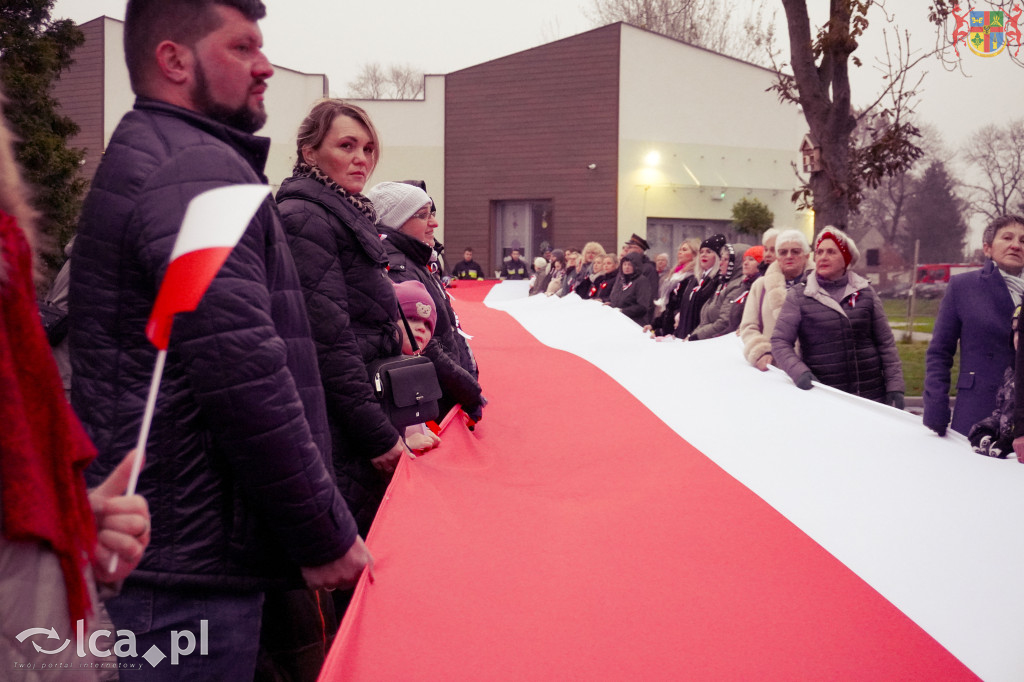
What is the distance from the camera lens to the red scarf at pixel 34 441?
1036mm

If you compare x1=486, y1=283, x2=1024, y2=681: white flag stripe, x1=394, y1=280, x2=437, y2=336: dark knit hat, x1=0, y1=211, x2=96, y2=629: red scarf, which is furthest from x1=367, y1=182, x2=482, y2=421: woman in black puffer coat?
x1=0, y1=211, x2=96, y2=629: red scarf

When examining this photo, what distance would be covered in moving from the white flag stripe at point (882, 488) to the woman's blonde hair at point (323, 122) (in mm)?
1887

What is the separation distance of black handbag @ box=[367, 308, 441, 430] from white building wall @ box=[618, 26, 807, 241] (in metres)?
24.7

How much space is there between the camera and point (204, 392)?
149 cm

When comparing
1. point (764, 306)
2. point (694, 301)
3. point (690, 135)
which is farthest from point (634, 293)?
point (690, 135)

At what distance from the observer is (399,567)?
7.57 ft

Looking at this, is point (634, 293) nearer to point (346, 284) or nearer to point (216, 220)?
point (346, 284)

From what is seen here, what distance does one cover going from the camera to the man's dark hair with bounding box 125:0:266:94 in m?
1.62

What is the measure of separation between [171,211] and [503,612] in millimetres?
1225

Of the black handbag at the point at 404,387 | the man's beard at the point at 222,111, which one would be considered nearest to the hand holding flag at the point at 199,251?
the man's beard at the point at 222,111

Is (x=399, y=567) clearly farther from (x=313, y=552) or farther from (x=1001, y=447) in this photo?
(x=1001, y=447)

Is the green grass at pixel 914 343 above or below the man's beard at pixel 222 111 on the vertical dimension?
below

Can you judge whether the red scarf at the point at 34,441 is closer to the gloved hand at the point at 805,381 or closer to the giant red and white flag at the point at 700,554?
the giant red and white flag at the point at 700,554

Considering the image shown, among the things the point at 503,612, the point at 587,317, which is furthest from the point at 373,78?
the point at 503,612
